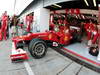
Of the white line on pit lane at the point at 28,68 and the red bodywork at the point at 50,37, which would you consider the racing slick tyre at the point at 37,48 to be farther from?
the red bodywork at the point at 50,37

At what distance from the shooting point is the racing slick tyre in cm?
457

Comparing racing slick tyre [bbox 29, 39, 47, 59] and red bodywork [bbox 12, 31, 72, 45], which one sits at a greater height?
red bodywork [bbox 12, 31, 72, 45]

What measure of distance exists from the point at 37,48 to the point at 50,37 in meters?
1.08

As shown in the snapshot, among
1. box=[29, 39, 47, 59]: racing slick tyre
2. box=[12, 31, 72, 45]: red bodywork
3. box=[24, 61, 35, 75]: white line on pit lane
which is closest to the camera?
box=[24, 61, 35, 75]: white line on pit lane

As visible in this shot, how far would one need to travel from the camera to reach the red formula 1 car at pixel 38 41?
15.0ft

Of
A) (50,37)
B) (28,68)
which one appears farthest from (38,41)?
(28,68)

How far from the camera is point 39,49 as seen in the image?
476cm

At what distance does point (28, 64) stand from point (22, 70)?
1.61ft

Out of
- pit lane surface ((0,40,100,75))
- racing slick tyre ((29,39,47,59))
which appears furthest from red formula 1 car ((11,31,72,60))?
pit lane surface ((0,40,100,75))

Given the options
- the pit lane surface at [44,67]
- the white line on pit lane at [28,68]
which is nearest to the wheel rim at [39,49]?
the pit lane surface at [44,67]

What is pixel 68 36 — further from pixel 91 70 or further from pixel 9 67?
pixel 9 67

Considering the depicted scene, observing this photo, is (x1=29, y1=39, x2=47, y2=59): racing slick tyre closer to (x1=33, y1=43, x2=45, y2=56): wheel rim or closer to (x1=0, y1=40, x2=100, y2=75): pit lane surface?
(x1=33, y1=43, x2=45, y2=56): wheel rim

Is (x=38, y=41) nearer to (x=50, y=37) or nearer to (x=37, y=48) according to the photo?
(x=37, y=48)

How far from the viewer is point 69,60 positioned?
15.3ft
